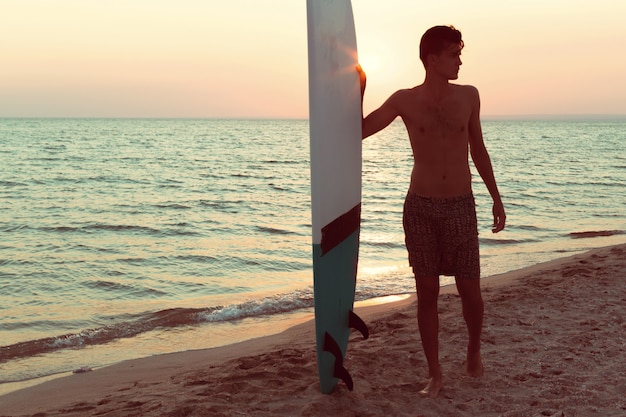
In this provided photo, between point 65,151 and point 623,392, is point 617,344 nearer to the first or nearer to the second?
point 623,392

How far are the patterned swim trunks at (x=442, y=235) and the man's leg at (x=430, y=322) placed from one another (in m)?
0.06

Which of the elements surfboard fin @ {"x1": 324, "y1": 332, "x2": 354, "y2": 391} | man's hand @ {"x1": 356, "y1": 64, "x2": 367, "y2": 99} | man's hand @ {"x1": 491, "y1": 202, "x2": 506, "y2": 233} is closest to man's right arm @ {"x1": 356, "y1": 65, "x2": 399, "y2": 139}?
man's hand @ {"x1": 356, "y1": 64, "x2": 367, "y2": 99}

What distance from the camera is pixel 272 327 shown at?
21.1 feet

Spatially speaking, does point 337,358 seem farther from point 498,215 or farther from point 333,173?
point 498,215

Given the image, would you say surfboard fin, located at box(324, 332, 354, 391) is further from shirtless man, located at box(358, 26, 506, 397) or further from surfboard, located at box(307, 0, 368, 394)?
shirtless man, located at box(358, 26, 506, 397)

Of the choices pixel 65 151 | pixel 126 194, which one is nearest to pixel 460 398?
pixel 126 194

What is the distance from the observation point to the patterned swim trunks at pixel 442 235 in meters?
3.42

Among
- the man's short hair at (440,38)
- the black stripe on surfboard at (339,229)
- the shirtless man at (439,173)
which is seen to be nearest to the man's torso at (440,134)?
the shirtless man at (439,173)

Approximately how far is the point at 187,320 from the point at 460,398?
3.75 m

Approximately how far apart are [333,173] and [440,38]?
2.87 ft

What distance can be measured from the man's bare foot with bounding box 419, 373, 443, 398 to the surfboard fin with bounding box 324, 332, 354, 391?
0.41 meters

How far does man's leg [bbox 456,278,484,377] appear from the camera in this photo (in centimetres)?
355

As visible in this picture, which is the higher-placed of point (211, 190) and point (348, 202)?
point (348, 202)

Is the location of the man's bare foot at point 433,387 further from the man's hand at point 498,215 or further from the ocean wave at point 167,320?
the ocean wave at point 167,320
